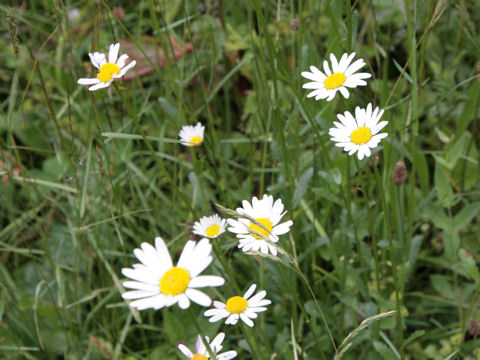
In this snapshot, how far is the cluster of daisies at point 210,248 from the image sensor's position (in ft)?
2.14

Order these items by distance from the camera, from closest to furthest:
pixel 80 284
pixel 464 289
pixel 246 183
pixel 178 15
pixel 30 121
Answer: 1. pixel 464 289
2. pixel 80 284
3. pixel 246 183
4. pixel 30 121
5. pixel 178 15

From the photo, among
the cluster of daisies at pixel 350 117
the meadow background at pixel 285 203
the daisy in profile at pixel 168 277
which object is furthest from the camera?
the meadow background at pixel 285 203

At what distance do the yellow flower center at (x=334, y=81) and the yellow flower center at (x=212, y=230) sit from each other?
33 centimetres

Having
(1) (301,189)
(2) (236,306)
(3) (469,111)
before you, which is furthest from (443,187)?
(2) (236,306)

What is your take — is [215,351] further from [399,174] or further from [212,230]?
[399,174]

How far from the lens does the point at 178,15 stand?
7.25 feet

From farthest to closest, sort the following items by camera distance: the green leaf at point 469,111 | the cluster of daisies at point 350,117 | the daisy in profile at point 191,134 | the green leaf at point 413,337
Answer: the green leaf at point 469,111, the daisy in profile at point 191,134, the green leaf at point 413,337, the cluster of daisies at point 350,117

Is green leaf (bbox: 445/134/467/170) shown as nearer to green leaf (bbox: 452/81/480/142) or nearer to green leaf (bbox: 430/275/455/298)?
green leaf (bbox: 452/81/480/142)

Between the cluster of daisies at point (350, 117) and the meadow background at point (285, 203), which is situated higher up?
the cluster of daisies at point (350, 117)

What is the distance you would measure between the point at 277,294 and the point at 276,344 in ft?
0.53

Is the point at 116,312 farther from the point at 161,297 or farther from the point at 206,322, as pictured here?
the point at 161,297

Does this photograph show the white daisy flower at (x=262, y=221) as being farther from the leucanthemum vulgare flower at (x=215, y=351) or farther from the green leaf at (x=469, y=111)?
the green leaf at (x=469, y=111)

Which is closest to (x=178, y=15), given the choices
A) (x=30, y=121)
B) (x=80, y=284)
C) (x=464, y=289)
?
(x=30, y=121)

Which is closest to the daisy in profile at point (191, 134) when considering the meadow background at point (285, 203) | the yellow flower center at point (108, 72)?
the meadow background at point (285, 203)
